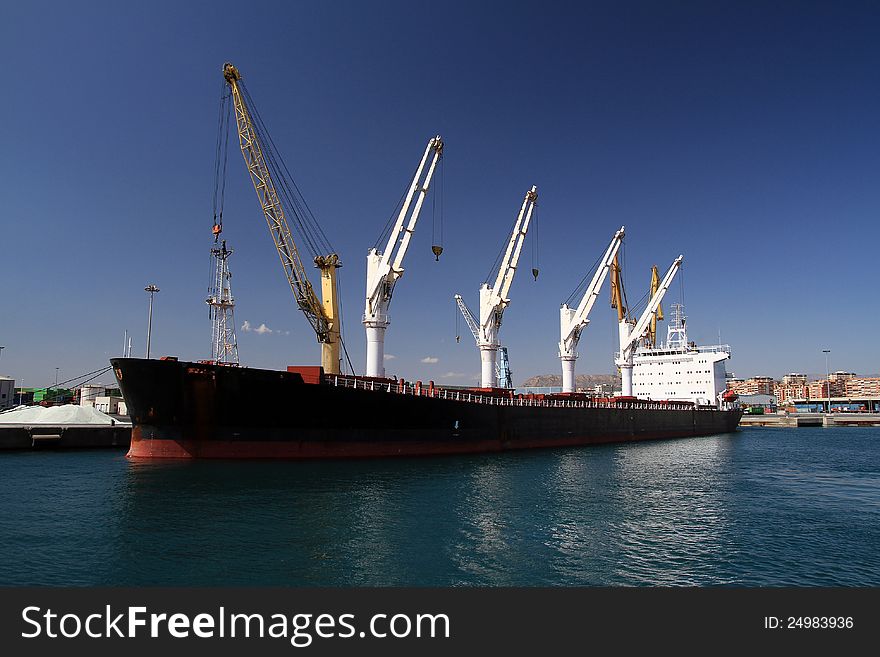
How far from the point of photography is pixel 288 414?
31188 millimetres

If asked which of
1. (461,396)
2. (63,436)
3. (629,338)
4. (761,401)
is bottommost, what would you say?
(761,401)

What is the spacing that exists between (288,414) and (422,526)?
53.4 feet

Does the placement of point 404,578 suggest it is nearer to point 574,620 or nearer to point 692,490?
point 574,620

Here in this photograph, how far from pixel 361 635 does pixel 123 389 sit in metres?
27.9

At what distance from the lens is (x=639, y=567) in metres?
13.8

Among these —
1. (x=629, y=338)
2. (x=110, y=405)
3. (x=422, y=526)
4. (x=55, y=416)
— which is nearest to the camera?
(x=422, y=526)

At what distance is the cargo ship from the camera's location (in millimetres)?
29672

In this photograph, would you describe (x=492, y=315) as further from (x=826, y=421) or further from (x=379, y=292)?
(x=826, y=421)

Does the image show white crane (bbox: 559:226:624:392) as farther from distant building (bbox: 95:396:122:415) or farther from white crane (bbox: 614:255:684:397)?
distant building (bbox: 95:396:122:415)

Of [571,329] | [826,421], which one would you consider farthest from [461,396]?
[826,421]

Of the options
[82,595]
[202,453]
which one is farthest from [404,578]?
[202,453]

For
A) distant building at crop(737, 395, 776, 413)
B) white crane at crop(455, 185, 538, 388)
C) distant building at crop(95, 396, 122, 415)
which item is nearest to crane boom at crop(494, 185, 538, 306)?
white crane at crop(455, 185, 538, 388)

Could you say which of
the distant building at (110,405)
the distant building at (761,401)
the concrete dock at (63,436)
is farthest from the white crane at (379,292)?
the distant building at (761,401)

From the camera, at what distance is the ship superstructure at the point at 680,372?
255 ft
